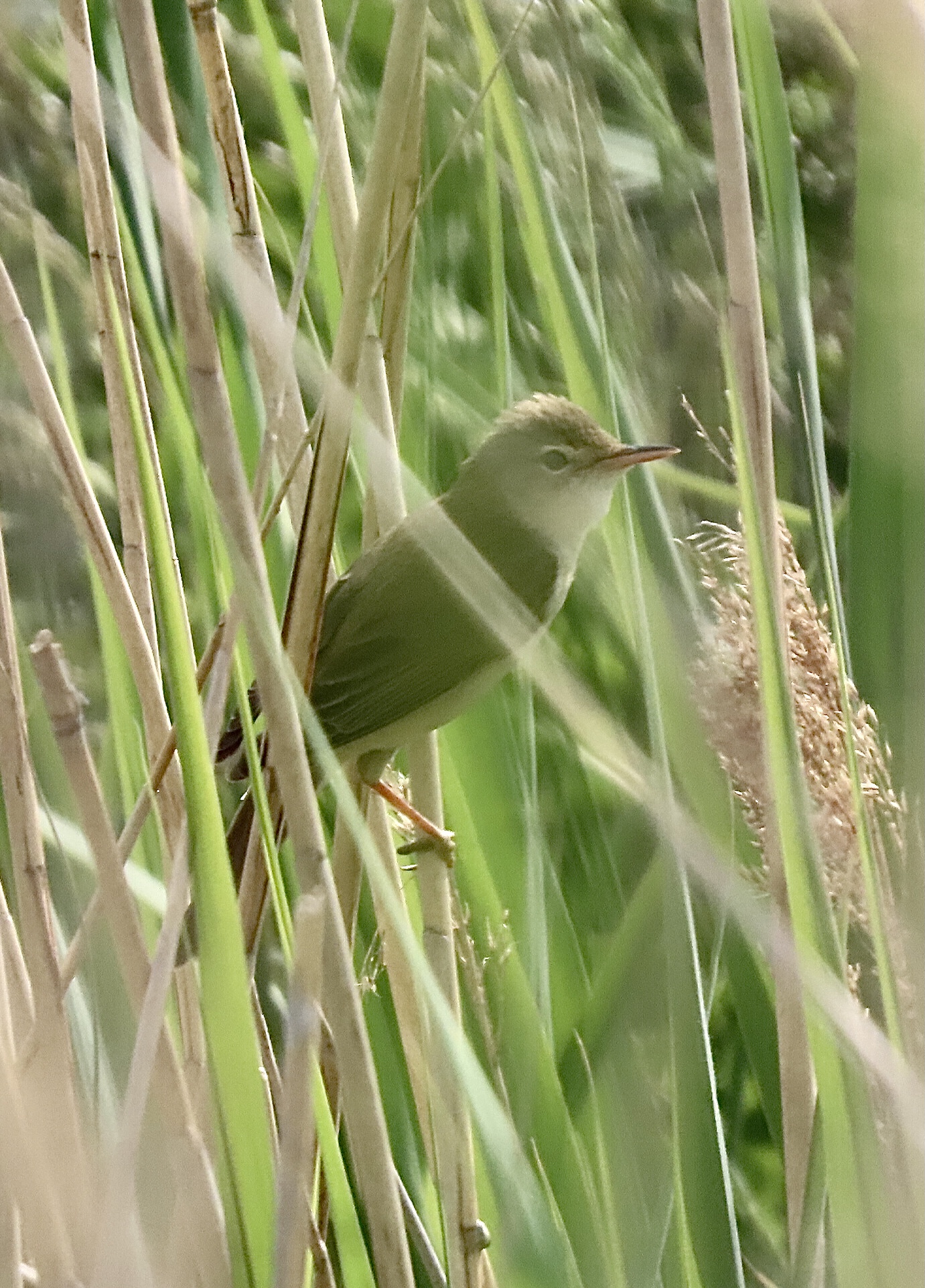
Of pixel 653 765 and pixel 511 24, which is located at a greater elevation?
pixel 511 24

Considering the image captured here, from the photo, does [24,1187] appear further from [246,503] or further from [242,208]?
[242,208]

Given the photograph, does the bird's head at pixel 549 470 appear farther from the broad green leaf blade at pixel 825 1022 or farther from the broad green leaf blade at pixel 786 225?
the broad green leaf blade at pixel 825 1022

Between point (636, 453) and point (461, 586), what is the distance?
28cm

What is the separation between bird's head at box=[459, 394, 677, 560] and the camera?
3.34 feet

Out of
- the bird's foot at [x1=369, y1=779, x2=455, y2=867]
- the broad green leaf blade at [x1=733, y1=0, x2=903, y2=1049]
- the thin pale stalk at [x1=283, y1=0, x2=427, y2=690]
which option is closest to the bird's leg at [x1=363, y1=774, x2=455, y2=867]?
the bird's foot at [x1=369, y1=779, x2=455, y2=867]

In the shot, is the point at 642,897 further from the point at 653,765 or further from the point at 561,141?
the point at 561,141

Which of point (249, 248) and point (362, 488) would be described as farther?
point (362, 488)

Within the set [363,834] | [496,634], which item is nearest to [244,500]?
[363,834]

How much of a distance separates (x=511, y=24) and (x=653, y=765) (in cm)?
50

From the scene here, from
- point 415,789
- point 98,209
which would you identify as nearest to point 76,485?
point 98,209

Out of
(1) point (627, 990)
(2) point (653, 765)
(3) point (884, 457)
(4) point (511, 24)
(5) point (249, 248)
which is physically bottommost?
(1) point (627, 990)

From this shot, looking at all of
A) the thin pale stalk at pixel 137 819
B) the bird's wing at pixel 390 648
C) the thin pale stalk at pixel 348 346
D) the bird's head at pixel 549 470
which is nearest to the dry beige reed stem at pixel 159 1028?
the thin pale stalk at pixel 137 819

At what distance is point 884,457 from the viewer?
2.33 feet

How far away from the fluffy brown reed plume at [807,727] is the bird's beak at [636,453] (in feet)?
0.28
